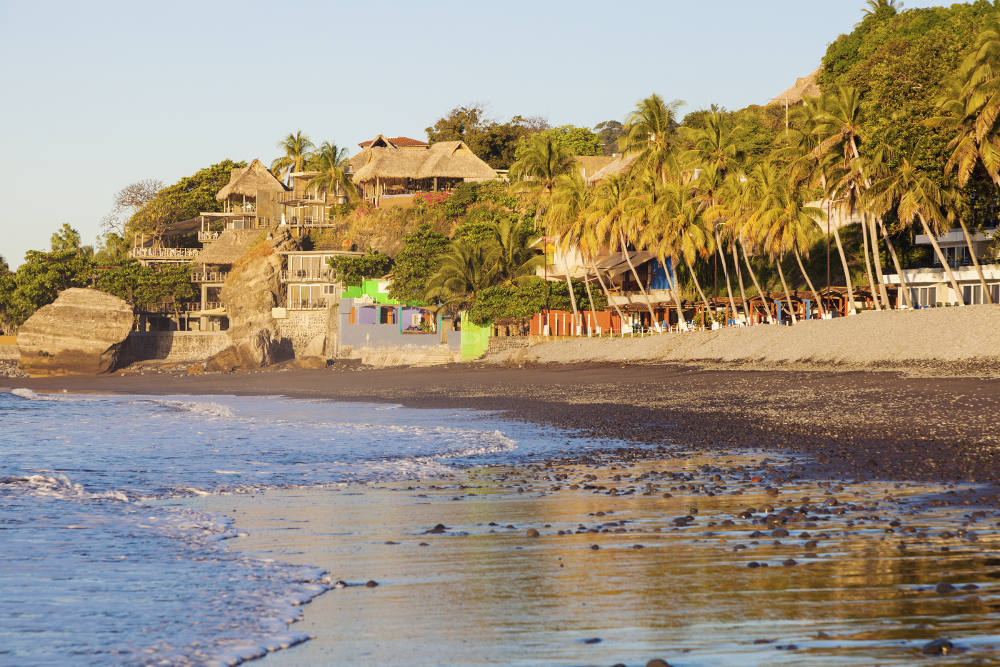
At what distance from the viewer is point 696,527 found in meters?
8.60

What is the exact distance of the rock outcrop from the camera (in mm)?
67938

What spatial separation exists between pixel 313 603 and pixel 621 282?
51.6 m

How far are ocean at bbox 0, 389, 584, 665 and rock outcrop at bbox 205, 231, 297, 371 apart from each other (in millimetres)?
39333

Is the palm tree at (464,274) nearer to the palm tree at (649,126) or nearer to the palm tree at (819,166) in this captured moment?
the palm tree at (649,126)

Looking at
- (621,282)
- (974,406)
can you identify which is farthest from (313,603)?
(621,282)

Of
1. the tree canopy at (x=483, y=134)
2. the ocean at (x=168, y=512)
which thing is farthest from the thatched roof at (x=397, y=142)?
the ocean at (x=168, y=512)

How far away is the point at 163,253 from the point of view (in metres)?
84.0

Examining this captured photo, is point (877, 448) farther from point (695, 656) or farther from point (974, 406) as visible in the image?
point (695, 656)

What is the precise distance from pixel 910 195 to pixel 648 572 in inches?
1287

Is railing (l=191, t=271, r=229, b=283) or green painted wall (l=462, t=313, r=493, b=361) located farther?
railing (l=191, t=271, r=229, b=283)

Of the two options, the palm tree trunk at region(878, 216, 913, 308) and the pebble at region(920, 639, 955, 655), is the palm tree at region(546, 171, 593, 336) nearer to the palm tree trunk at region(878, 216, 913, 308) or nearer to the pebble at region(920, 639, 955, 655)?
the palm tree trunk at region(878, 216, 913, 308)

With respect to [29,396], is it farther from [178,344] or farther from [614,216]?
[178,344]

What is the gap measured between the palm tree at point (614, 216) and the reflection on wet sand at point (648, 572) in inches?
1543

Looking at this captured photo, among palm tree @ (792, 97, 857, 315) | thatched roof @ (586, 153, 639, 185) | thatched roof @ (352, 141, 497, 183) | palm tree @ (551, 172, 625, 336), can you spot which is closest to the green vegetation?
thatched roof @ (352, 141, 497, 183)
